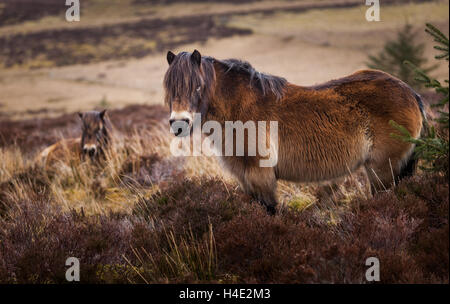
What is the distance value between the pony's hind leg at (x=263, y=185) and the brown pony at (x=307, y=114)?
11 millimetres

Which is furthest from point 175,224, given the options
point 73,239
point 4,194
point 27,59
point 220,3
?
point 220,3

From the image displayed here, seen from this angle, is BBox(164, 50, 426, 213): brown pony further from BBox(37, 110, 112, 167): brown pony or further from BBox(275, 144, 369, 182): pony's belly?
BBox(37, 110, 112, 167): brown pony

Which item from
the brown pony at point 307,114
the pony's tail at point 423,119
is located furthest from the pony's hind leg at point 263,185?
the pony's tail at point 423,119

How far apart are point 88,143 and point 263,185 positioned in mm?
4857

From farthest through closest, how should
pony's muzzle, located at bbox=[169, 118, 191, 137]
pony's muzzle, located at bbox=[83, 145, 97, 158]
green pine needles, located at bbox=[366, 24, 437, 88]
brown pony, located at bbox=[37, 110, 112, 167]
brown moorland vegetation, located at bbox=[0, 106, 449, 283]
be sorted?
green pine needles, located at bbox=[366, 24, 437, 88] → brown pony, located at bbox=[37, 110, 112, 167] → pony's muzzle, located at bbox=[83, 145, 97, 158] → pony's muzzle, located at bbox=[169, 118, 191, 137] → brown moorland vegetation, located at bbox=[0, 106, 449, 283]

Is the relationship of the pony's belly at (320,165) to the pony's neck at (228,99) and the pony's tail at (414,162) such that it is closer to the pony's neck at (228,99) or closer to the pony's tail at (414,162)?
the pony's tail at (414,162)

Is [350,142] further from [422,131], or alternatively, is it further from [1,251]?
[1,251]

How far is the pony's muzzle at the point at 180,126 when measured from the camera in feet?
11.1

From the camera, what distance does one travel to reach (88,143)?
7.32 metres

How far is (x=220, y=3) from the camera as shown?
9362 cm

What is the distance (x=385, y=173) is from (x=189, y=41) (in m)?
56.1

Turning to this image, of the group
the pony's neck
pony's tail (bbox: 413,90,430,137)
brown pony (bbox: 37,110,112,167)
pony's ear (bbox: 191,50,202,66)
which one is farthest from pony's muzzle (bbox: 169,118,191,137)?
brown pony (bbox: 37,110,112,167)

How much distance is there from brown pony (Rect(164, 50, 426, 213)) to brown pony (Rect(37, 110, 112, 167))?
4.18 metres

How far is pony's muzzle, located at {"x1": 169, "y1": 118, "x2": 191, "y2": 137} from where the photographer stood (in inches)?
133
